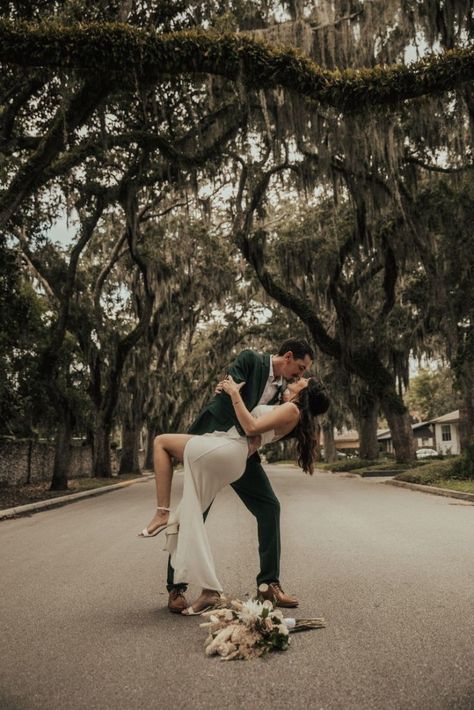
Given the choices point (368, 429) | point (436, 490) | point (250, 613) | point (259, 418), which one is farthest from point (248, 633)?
point (368, 429)

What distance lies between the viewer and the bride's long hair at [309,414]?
173 inches

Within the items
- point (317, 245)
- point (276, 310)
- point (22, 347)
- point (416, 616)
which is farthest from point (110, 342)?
point (416, 616)

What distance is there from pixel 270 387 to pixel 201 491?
810mm

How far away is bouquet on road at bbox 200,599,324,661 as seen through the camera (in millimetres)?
3568

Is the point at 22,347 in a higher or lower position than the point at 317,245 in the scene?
lower

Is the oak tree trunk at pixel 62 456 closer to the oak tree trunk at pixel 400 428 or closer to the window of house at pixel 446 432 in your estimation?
the oak tree trunk at pixel 400 428

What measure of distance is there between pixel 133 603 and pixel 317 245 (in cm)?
1925

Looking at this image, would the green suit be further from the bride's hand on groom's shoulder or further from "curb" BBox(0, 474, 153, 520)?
"curb" BBox(0, 474, 153, 520)

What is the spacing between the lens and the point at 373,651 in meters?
3.54

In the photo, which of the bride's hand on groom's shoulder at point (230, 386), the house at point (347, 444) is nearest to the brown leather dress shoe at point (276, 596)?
the bride's hand on groom's shoulder at point (230, 386)

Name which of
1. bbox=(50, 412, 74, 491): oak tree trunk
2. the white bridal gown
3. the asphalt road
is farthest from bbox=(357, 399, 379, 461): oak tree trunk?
the white bridal gown

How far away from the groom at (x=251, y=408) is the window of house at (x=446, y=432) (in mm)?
56510

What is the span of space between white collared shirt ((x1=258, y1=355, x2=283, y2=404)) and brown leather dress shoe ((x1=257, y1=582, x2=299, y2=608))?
119 centimetres

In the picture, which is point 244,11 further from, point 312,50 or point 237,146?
point 237,146
